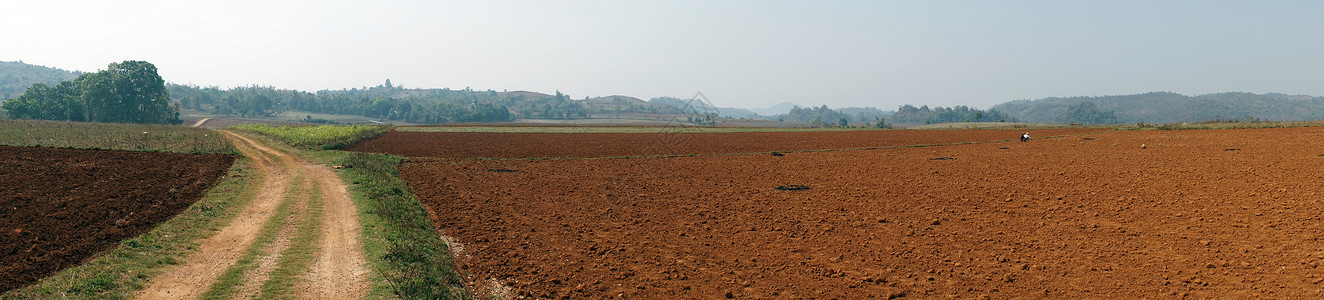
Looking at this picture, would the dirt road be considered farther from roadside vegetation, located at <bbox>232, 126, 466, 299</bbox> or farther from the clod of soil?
the clod of soil

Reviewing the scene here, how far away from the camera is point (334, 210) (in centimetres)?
1510

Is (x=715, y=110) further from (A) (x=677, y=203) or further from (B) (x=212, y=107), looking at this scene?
(B) (x=212, y=107)

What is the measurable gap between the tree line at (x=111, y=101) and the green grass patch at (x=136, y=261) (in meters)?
90.8

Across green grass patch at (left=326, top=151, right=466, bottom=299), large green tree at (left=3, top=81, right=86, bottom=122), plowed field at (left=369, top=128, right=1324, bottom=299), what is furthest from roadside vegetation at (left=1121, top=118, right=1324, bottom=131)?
large green tree at (left=3, top=81, right=86, bottom=122)

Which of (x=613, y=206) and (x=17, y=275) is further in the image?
(x=613, y=206)

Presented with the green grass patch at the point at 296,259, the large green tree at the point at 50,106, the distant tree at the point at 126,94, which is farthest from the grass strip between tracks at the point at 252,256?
the large green tree at the point at 50,106

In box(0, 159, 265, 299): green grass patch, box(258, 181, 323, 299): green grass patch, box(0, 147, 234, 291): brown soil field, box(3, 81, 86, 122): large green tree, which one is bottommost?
box(258, 181, 323, 299): green grass patch

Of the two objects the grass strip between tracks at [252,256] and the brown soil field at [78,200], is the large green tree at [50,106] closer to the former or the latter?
the brown soil field at [78,200]

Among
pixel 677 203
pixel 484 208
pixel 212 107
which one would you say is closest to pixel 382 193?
pixel 484 208

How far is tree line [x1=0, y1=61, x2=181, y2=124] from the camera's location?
8094cm

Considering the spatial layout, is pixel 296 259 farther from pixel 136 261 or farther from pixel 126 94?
pixel 126 94

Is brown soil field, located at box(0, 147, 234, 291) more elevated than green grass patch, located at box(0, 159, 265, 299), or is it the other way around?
brown soil field, located at box(0, 147, 234, 291)

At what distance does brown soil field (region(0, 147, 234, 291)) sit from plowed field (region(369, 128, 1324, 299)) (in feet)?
19.3

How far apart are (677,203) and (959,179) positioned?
9572 millimetres
